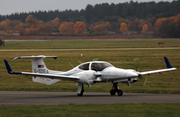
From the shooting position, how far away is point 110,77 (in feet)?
65.4

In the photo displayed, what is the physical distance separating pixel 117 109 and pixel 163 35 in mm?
181889

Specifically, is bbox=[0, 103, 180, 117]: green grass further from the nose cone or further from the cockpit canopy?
the cockpit canopy

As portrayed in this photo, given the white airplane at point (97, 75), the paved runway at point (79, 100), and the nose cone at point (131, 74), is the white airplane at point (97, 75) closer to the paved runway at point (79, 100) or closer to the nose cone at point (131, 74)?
the nose cone at point (131, 74)

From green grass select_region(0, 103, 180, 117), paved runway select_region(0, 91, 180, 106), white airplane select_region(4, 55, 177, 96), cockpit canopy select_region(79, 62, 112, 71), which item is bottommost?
paved runway select_region(0, 91, 180, 106)

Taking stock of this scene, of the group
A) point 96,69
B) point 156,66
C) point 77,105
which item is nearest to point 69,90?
point 96,69

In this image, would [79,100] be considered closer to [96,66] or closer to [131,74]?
[96,66]

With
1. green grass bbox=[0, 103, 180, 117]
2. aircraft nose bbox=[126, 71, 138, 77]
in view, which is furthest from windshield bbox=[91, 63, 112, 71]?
green grass bbox=[0, 103, 180, 117]

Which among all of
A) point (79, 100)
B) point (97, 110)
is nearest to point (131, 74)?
point (79, 100)

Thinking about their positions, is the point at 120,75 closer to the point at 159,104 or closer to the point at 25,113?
the point at 159,104

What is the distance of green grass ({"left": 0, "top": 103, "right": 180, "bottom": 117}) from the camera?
1353 centimetres

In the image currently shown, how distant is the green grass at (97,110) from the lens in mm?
13530

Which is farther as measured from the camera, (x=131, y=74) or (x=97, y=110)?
(x=131, y=74)

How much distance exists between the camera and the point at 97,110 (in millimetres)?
14461

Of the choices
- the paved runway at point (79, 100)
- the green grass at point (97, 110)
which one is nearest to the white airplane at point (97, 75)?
the paved runway at point (79, 100)
